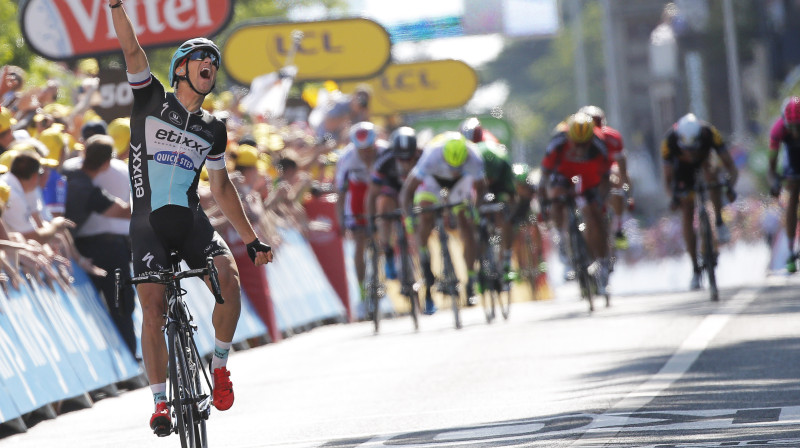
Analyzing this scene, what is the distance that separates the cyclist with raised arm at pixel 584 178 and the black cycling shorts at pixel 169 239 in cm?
1063

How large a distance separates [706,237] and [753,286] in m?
4.22

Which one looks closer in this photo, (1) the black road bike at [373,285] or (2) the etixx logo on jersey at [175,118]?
(2) the etixx logo on jersey at [175,118]

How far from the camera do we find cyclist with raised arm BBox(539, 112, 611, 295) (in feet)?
64.4

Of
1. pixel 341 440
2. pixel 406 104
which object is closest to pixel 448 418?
pixel 341 440

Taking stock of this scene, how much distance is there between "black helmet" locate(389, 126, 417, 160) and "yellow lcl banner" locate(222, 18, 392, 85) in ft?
62.8

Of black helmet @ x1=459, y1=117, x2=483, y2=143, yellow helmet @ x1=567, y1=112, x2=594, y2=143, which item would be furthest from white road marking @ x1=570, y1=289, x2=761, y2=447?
black helmet @ x1=459, y1=117, x2=483, y2=143

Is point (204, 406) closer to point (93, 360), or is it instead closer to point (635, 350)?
point (93, 360)

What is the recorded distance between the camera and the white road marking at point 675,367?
31.6 feet

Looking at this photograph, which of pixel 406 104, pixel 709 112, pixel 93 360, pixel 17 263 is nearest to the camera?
pixel 17 263

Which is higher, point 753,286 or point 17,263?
point 17,263

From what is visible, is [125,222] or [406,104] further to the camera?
[406,104]

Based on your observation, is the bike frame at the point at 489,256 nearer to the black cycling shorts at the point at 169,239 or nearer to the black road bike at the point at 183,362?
the black cycling shorts at the point at 169,239

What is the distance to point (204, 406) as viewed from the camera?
8844 millimetres

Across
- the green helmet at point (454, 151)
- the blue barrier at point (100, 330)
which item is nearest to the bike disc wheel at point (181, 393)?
the blue barrier at point (100, 330)
